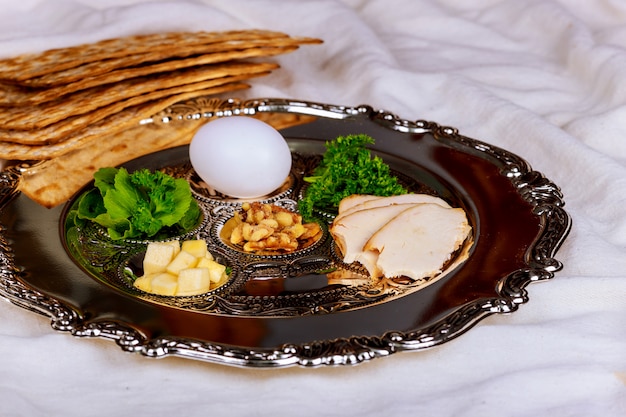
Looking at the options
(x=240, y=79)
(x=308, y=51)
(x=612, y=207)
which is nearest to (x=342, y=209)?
(x=612, y=207)

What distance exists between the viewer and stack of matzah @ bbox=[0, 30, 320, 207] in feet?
8.21

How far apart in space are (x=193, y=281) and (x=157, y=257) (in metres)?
0.13

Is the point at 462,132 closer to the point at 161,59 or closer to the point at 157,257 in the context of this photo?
the point at 161,59

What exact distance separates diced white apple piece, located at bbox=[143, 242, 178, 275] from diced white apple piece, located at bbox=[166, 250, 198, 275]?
2 centimetres

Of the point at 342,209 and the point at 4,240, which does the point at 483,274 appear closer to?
the point at 342,209

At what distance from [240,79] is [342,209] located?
989mm

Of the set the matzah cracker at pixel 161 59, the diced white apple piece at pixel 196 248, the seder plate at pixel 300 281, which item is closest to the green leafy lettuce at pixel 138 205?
the seder plate at pixel 300 281

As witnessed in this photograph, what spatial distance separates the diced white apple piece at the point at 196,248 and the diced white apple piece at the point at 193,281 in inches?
3.8

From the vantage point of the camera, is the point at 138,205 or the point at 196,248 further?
the point at 138,205

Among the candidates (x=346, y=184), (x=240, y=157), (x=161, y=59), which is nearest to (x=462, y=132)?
(x=346, y=184)

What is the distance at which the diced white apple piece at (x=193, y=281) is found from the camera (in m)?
1.92

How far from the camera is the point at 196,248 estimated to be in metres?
2.05

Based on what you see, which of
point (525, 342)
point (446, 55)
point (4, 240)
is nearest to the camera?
point (525, 342)

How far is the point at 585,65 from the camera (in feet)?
10.3
